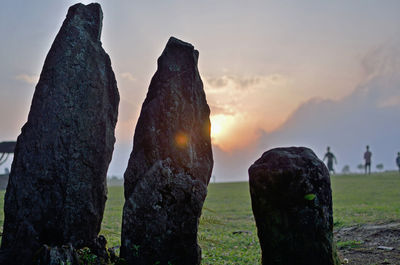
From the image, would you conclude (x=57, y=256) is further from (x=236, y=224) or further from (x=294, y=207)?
(x=236, y=224)

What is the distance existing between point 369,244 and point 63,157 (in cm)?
944

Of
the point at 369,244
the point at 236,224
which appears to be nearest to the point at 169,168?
the point at 369,244

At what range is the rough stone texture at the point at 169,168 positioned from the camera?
29.6 feet

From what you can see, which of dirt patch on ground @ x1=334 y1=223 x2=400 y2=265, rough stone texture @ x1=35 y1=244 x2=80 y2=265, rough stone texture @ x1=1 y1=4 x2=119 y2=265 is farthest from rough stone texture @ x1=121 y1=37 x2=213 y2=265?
dirt patch on ground @ x1=334 y1=223 x2=400 y2=265

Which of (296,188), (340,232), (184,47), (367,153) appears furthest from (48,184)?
(367,153)

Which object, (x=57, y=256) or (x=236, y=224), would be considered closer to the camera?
(x=57, y=256)

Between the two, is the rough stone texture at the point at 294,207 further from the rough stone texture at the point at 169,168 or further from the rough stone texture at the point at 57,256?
the rough stone texture at the point at 57,256

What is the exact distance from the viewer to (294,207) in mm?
8102

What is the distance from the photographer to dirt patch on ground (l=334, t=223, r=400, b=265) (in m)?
11.0

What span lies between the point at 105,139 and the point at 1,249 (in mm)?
3376

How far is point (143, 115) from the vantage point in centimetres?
982

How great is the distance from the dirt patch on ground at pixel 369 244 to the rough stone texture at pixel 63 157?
267 inches

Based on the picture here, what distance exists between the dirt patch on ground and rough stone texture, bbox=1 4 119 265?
678cm

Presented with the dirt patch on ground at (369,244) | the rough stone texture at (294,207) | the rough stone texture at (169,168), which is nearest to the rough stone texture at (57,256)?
the rough stone texture at (169,168)
